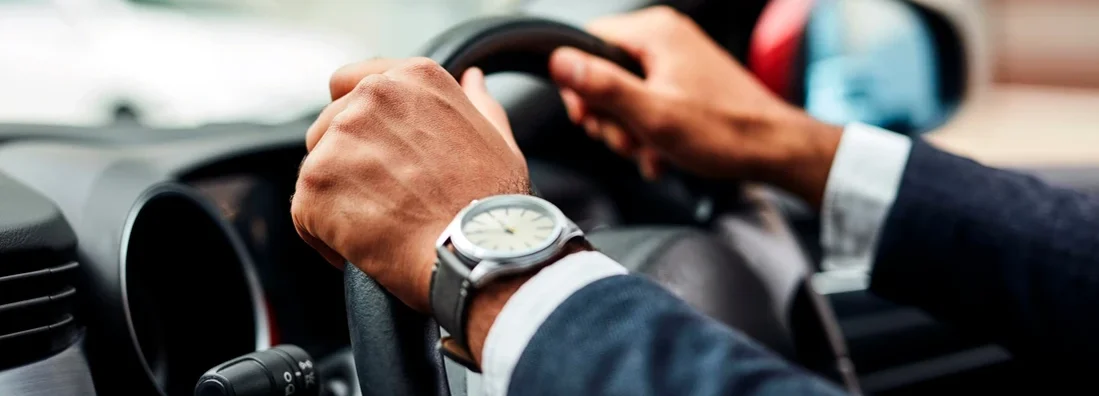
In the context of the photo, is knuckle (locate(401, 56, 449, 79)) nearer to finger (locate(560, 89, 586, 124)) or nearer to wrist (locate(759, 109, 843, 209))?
finger (locate(560, 89, 586, 124))

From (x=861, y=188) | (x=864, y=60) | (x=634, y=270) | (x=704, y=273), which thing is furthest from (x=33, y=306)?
(x=864, y=60)

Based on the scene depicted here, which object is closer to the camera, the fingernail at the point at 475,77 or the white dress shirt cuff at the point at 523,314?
the white dress shirt cuff at the point at 523,314

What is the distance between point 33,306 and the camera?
23.4 inches

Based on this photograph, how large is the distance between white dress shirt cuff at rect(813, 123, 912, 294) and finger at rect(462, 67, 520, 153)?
1.80 feet

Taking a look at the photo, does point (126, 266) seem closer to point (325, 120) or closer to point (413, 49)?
point (325, 120)

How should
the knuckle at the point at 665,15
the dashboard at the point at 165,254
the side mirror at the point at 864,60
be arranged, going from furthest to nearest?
the side mirror at the point at 864,60
the knuckle at the point at 665,15
the dashboard at the point at 165,254

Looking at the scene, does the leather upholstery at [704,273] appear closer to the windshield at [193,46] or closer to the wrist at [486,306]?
the wrist at [486,306]

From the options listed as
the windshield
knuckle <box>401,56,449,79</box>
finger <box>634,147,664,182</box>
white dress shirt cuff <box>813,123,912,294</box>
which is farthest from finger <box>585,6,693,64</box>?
the windshield

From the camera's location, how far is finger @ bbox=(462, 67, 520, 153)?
0.66 m

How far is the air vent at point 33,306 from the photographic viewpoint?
58cm

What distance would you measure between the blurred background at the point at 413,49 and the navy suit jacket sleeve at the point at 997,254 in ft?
0.99

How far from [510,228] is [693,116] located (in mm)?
540

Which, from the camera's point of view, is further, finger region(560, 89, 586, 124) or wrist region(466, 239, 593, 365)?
finger region(560, 89, 586, 124)

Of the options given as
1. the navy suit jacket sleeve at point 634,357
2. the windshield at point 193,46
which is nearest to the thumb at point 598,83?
the navy suit jacket sleeve at point 634,357
